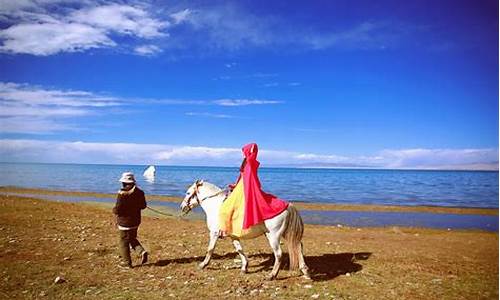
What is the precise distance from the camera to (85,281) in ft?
25.7

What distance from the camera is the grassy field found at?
288 inches

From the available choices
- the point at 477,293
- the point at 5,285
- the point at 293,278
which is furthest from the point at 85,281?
the point at 477,293

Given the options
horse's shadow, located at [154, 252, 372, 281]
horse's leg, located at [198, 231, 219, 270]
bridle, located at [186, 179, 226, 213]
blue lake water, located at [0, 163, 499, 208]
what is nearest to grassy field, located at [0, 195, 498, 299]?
horse's shadow, located at [154, 252, 372, 281]

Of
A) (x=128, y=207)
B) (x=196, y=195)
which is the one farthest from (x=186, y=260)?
(x=128, y=207)

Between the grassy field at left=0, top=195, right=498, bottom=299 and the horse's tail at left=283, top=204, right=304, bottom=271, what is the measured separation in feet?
1.52

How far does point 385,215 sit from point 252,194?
1861cm

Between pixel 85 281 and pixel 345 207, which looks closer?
pixel 85 281

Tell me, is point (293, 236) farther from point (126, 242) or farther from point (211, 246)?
point (126, 242)

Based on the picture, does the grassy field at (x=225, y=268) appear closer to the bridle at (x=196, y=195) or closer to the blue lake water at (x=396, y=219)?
the bridle at (x=196, y=195)

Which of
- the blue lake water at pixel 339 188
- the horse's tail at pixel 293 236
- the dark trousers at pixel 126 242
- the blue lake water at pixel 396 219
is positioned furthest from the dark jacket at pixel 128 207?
the blue lake water at pixel 339 188

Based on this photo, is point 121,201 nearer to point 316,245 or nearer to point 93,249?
point 93,249

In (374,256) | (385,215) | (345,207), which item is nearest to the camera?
(374,256)

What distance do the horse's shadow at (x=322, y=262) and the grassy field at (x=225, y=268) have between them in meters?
0.02

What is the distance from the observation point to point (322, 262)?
10.0 meters
